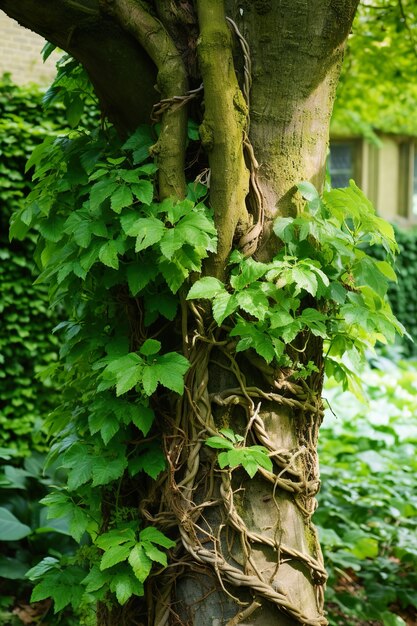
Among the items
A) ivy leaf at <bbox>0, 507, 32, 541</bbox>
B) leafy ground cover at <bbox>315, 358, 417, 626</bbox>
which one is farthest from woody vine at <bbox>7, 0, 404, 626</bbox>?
ivy leaf at <bbox>0, 507, 32, 541</bbox>

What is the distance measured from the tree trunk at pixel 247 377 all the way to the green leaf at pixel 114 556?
162 millimetres

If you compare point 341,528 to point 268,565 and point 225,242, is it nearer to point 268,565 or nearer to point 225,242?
point 268,565

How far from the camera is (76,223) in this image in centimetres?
237

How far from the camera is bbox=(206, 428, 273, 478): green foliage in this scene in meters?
2.19

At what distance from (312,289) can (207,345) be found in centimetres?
39

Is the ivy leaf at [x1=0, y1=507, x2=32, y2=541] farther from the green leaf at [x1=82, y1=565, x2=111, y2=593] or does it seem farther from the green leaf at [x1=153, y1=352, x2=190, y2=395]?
the green leaf at [x1=153, y1=352, x2=190, y2=395]

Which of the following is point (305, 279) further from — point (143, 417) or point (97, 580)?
point (97, 580)

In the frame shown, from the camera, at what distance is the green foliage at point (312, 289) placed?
225cm

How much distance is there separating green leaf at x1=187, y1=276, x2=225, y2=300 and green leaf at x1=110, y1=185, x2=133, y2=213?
32 cm

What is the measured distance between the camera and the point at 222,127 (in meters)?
2.32

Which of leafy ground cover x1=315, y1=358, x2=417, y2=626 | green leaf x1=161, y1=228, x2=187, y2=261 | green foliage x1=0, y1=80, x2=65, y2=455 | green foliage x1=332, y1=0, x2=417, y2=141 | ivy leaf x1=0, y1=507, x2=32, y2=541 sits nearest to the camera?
green leaf x1=161, y1=228, x2=187, y2=261

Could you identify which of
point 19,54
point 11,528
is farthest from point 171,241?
point 19,54

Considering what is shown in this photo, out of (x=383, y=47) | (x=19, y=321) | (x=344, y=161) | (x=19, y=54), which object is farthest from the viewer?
(x=344, y=161)

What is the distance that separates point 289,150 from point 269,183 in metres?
0.13
